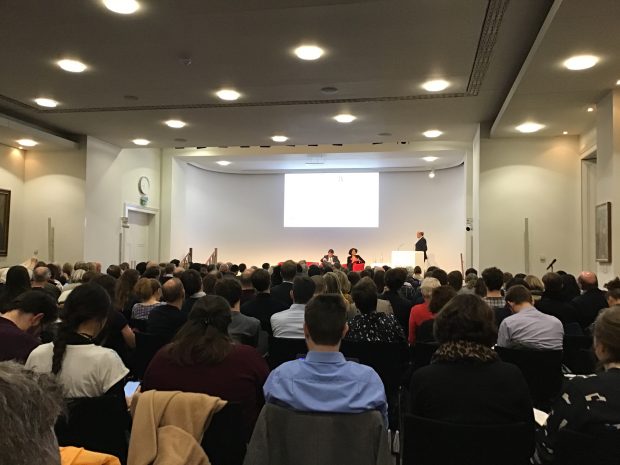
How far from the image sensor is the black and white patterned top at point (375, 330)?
3.65 meters

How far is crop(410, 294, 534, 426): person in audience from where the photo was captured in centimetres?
204

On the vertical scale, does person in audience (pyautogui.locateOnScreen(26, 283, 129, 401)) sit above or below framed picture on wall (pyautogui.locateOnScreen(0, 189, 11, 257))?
below

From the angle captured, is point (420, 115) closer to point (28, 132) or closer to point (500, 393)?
point (28, 132)

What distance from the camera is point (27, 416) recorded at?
2.48 feet

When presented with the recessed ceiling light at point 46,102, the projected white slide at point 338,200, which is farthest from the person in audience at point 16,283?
the projected white slide at point 338,200

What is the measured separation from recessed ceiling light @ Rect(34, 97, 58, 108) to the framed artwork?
26.9 feet

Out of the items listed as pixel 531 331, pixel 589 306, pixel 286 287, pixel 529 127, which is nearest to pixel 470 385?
pixel 531 331

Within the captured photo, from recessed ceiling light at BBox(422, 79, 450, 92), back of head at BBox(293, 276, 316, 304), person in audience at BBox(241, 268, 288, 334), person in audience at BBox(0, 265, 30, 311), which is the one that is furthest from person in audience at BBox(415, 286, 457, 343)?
recessed ceiling light at BBox(422, 79, 450, 92)

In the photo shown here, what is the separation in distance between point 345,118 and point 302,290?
221 inches

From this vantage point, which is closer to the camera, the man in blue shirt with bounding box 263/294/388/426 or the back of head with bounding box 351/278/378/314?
the man in blue shirt with bounding box 263/294/388/426

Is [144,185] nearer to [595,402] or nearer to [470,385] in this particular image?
[470,385]

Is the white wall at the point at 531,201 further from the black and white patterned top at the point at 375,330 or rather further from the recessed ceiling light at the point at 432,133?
the black and white patterned top at the point at 375,330

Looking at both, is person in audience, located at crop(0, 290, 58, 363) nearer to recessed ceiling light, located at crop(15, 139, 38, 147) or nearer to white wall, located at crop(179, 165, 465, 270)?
recessed ceiling light, located at crop(15, 139, 38, 147)

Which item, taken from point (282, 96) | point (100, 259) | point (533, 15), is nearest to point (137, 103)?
point (282, 96)
